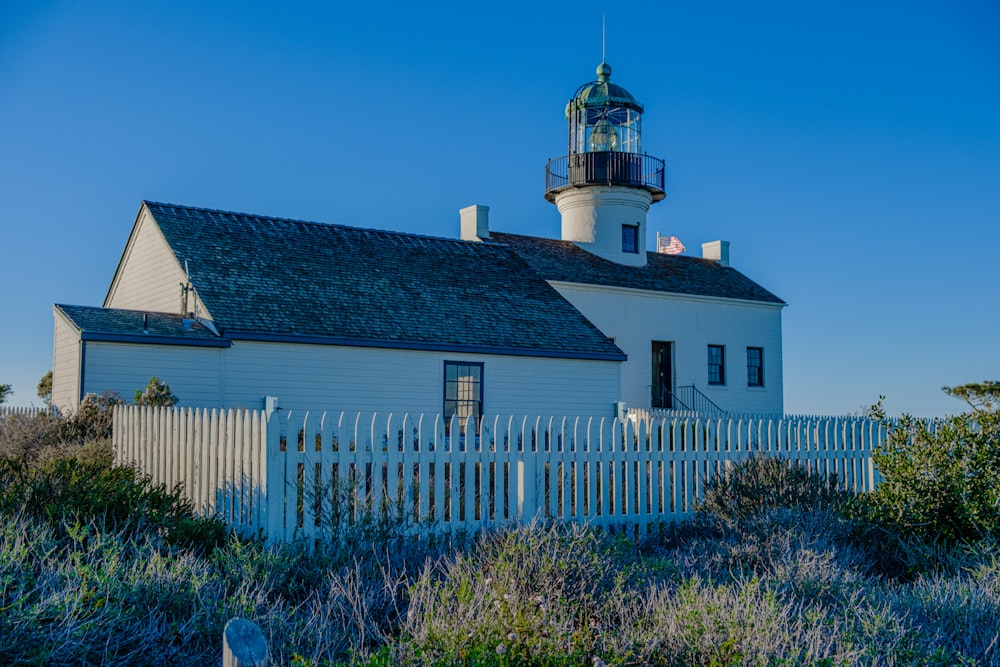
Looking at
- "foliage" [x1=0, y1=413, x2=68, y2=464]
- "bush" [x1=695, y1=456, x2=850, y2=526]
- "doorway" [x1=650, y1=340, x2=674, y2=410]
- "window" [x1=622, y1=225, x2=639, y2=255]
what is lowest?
"bush" [x1=695, y1=456, x2=850, y2=526]

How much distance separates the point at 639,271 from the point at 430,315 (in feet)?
33.5

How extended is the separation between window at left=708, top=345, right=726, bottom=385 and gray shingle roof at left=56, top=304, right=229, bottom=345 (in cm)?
1613

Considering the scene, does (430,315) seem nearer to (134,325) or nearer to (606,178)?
(134,325)

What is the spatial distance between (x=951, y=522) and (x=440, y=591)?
16.2 ft

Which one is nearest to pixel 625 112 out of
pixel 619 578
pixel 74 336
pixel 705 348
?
pixel 705 348

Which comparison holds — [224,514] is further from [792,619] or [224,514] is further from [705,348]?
[705,348]

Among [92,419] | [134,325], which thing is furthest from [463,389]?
[92,419]

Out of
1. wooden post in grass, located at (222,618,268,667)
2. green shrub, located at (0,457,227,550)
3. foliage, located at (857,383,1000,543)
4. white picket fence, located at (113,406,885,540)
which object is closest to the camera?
wooden post in grass, located at (222,618,268,667)

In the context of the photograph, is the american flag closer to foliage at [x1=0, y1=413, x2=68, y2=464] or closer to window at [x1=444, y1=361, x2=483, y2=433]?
window at [x1=444, y1=361, x2=483, y2=433]

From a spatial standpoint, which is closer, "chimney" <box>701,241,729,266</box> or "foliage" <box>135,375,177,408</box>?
"foliage" <box>135,375,177,408</box>

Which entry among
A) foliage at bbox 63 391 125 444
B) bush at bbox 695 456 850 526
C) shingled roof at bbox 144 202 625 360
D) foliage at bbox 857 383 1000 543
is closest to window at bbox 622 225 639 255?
shingled roof at bbox 144 202 625 360

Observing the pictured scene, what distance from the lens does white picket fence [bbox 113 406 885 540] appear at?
7730mm

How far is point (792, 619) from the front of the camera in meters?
5.20

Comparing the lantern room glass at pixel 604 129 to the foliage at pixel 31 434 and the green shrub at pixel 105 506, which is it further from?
the green shrub at pixel 105 506
